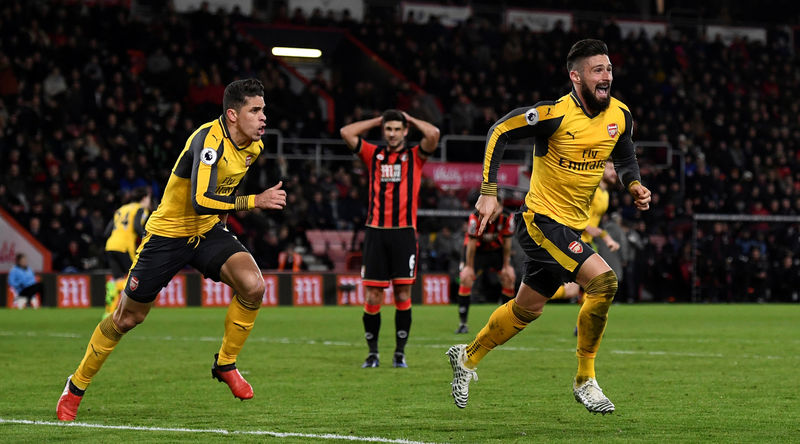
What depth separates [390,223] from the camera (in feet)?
39.5

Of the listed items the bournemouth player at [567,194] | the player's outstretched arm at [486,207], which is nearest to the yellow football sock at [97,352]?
the bournemouth player at [567,194]

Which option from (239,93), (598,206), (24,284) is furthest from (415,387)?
(24,284)

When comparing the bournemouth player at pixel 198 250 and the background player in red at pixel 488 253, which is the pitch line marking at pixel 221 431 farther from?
the background player in red at pixel 488 253

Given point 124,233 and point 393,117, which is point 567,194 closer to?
point 393,117

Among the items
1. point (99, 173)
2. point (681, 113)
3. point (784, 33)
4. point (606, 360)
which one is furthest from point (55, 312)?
point (784, 33)

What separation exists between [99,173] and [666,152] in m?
16.4

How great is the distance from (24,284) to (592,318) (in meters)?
18.5

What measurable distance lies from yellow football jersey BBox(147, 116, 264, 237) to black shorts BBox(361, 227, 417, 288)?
3.81 m

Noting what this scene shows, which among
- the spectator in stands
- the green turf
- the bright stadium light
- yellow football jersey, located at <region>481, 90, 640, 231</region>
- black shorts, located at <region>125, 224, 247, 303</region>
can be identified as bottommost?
the spectator in stands

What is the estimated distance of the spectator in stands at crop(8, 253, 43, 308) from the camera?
2383 cm

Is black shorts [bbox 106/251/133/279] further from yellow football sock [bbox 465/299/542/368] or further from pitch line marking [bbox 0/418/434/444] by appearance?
yellow football sock [bbox 465/299/542/368]

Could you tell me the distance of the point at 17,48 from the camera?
1109 inches

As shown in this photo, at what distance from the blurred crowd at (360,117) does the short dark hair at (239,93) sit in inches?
629

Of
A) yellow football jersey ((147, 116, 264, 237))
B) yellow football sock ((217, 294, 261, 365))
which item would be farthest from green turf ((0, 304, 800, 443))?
yellow football jersey ((147, 116, 264, 237))
